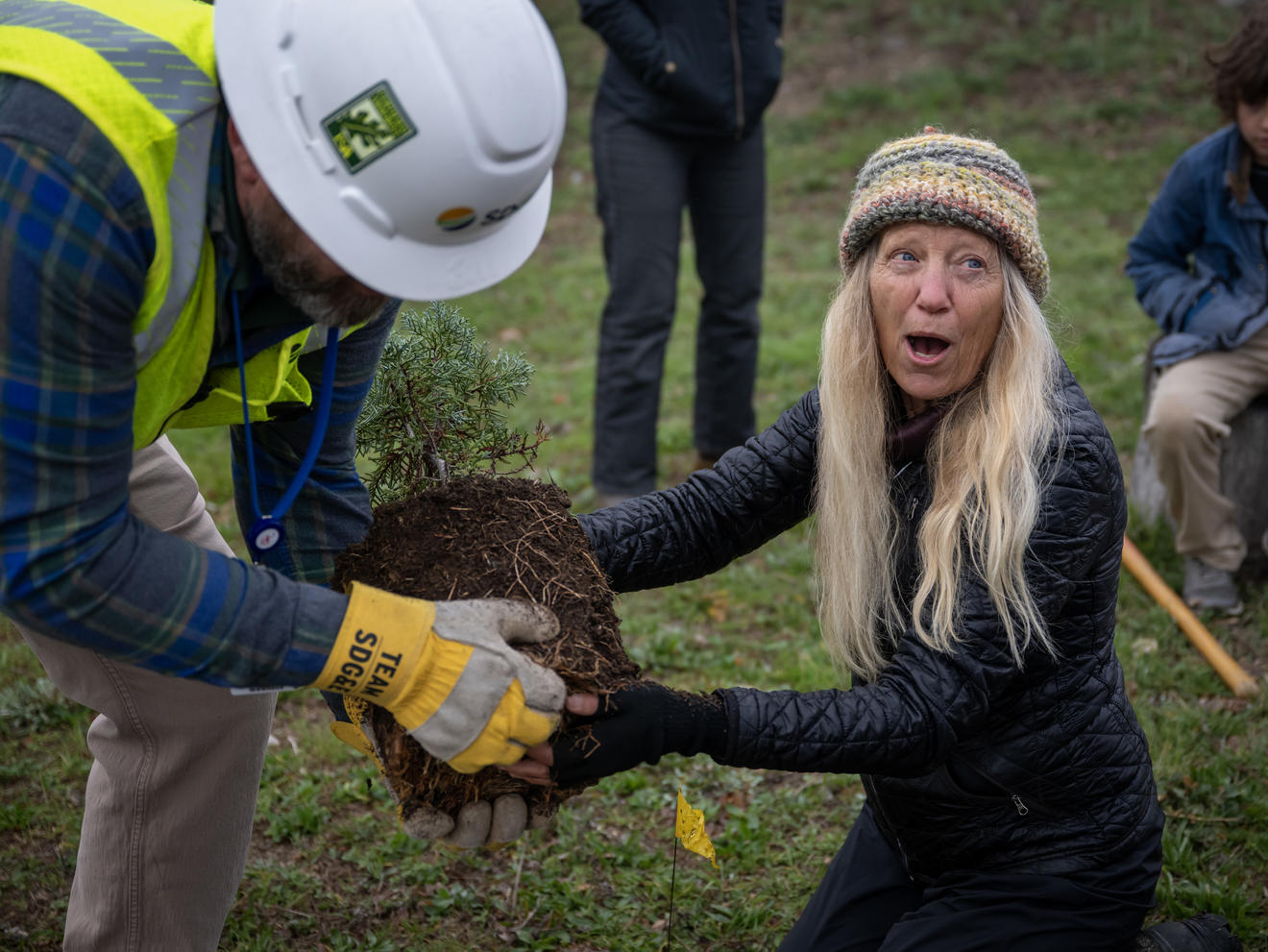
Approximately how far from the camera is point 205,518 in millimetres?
2588

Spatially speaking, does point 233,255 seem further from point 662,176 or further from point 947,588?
point 662,176

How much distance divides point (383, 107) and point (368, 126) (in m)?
0.04

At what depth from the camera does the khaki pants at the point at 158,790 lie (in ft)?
7.72

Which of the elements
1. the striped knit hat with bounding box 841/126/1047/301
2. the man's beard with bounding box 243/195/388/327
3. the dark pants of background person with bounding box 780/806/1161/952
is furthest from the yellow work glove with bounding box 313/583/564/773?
the striped knit hat with bounding box 841/126/1047/301

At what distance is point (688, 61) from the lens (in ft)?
15.9

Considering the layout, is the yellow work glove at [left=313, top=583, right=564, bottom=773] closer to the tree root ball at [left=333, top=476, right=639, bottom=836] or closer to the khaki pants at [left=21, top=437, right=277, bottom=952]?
the tree root ball at [left=333, top=476, right=639, bottom=836]

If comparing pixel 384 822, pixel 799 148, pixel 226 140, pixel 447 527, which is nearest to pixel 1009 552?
pixel 447 527

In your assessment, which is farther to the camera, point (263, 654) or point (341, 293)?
point (341, 293)

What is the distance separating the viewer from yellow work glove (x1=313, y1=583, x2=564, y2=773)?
179 centimetres

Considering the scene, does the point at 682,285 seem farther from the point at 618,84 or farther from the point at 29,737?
the point at 29,737

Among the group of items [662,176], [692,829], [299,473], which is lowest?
[662,176]

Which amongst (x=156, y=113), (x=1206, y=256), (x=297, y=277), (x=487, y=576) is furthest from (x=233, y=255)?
(x=1206, y=256)

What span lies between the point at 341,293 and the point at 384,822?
2.04m

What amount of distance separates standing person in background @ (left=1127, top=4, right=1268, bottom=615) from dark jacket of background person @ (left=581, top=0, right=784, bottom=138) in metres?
1.83
